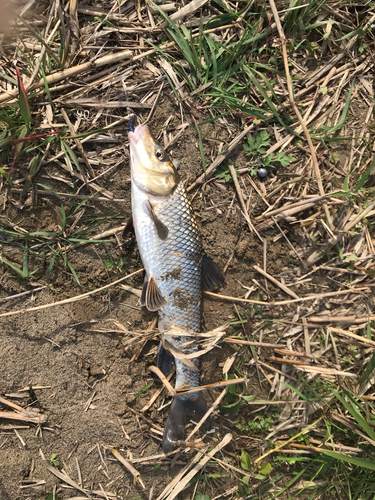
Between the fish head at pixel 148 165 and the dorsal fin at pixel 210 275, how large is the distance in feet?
2.43

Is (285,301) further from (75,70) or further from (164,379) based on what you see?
(75,70)

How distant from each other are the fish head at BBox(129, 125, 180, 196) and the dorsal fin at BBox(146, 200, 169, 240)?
0.43 feet

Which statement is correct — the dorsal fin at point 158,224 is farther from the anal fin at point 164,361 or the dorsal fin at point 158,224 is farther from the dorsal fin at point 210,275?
the anal fin at point 164,361

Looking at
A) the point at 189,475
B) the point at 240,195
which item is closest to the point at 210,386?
the point at 189,475

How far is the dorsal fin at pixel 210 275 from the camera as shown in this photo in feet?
9.86

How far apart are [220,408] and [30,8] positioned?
4096 mm

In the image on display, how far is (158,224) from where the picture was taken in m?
2.78

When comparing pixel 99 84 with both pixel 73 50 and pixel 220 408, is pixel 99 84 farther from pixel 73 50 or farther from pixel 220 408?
pixel 220 408

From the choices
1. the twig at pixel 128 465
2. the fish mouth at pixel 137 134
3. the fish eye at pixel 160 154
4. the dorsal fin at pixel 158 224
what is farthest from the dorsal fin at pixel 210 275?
the twig at pixel 128 465

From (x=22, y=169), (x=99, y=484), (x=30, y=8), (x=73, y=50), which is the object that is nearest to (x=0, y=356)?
(x=99, y=484)

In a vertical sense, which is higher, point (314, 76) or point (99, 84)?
point (99, 84)

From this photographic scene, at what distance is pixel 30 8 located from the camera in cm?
287

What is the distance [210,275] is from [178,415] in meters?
1.35

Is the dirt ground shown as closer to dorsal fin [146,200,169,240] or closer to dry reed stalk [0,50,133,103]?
dorsal fin [146,200,169,240]
